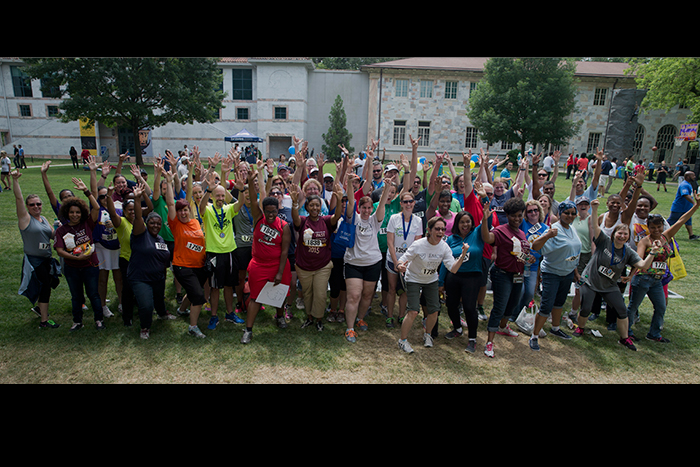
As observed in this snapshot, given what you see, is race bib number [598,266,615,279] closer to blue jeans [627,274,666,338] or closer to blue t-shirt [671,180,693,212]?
blue jeans [627,274,666,338]

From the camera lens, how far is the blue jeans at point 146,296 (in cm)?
524

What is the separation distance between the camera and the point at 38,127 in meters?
39.2

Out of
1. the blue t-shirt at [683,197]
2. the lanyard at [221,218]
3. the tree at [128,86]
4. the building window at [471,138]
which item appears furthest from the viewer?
the building window at [471,138]

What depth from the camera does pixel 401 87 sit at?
38969mm

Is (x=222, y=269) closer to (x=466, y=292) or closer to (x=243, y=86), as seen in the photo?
Result: (x=466, y=292)

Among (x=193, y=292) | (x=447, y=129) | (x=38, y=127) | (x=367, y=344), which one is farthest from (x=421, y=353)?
(x=38, y=127)

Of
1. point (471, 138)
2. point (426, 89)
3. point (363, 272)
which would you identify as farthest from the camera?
point (471, 138)

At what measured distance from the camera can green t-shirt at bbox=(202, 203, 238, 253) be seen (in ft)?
18.5

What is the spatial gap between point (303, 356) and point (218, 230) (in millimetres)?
2111

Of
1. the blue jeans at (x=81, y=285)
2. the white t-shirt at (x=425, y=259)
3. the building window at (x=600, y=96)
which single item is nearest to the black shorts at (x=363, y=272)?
the white t-shirt at (x=425, y=259)

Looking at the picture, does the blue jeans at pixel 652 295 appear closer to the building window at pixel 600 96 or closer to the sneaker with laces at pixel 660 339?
the sneaker with laces at pixel 660 339

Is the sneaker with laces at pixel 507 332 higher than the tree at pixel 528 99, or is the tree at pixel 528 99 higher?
the tree at pixel 528 99

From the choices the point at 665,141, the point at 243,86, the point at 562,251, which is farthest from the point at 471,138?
the point at 562,251

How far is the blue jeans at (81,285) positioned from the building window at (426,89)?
3762 centimetres
